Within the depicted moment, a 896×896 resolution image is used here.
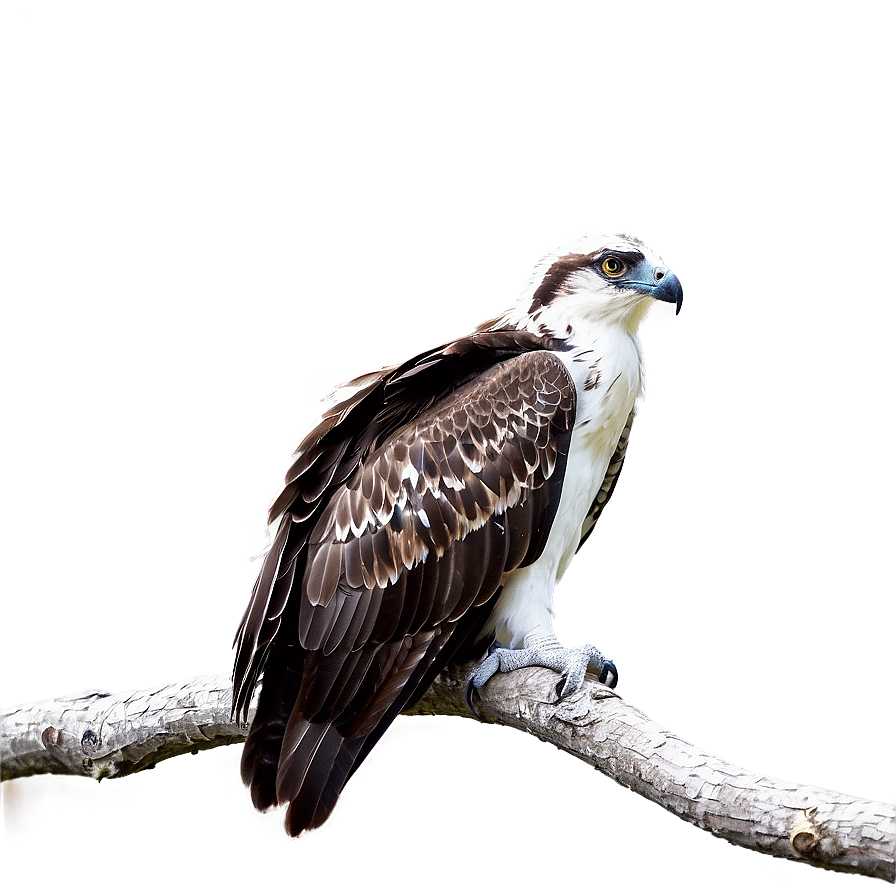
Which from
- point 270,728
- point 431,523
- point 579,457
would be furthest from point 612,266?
point 270,728

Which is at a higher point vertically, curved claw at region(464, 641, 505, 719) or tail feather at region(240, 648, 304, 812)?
curved claw at region(464, 641, 505, 719)

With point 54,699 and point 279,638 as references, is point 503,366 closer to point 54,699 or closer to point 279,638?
point 279,638

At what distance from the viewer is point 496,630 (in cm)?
147

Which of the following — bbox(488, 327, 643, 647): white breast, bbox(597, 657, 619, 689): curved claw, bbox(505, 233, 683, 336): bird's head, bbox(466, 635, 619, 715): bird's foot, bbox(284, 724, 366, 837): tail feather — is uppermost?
bbox(505, 233, 683, 336): bird's head

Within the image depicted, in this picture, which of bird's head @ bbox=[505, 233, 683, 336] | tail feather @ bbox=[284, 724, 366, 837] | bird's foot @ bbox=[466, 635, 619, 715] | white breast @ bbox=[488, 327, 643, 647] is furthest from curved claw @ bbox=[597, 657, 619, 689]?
bird's head @ bbox=[505, 233, 683, 336]

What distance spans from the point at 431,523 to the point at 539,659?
0.29 meters

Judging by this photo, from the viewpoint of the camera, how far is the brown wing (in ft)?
4.26

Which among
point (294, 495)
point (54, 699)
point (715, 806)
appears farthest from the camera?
point (54, 699)

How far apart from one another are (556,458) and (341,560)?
0.38 m

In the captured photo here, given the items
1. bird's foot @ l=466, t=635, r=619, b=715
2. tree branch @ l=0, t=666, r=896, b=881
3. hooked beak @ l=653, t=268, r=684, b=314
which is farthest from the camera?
hooked beak @ l=653, t=268, r=684, b=314

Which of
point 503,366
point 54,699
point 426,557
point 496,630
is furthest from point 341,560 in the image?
point 54,699

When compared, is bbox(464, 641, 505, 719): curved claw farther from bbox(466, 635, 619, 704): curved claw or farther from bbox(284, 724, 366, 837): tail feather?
bbox(284, 724, 366, 837): tail feather

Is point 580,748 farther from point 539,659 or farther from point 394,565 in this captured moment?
point 394,565

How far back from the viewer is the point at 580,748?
126cm
